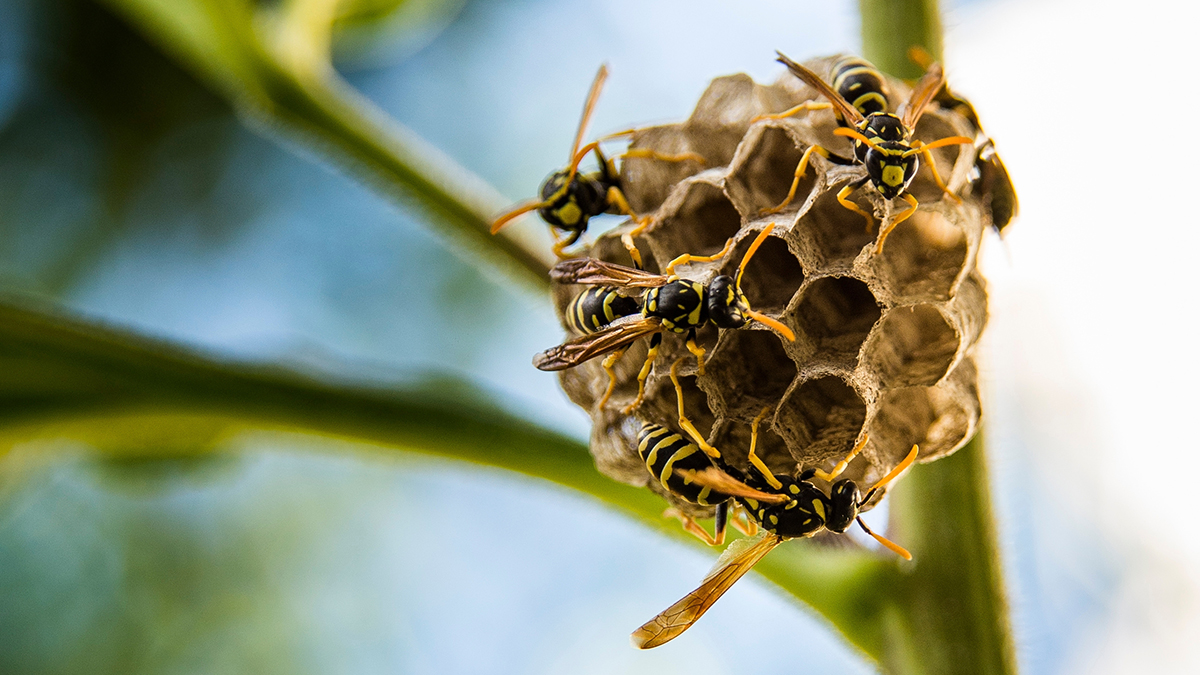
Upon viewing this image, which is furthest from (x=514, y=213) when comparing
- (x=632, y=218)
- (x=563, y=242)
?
(x=632, y=218)

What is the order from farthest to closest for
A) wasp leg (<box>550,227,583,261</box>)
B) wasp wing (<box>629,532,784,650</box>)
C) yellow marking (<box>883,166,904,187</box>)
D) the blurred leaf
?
the blurred leaf < wasp leg (<box>550,227,583,261</box>) < wasp wing (<box>629,532,784,650</box>) < yellow marking (<box>883,166,904,187</box>)

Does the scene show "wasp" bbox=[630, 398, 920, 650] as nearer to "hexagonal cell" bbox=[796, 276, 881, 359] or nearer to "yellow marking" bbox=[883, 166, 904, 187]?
"hexagonal cell" bbox=[796, 276, 881, 359]

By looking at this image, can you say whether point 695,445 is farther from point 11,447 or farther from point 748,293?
point 11,447

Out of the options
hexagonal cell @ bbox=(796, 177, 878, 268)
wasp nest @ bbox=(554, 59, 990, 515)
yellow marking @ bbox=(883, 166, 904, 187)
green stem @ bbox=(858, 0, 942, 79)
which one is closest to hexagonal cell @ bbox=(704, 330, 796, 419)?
wasp nest @ bbox=(554, 59, 990, 515)

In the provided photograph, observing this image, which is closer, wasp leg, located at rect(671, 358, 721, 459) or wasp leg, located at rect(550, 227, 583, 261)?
wasp leg, located at rect(671, 358, 721, 459)

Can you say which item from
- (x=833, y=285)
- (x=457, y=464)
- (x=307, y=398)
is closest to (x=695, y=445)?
(x=833, y=285)

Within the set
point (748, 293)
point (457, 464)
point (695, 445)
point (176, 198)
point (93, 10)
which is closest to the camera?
point (695, 445)
